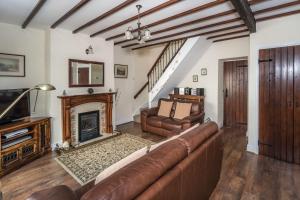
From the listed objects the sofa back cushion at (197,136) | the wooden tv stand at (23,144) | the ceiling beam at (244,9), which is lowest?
the wooden tv stand at (23,144)

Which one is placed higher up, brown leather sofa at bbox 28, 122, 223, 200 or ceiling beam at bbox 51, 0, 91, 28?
ceiling beam at bbox 51, 0, 91, 28

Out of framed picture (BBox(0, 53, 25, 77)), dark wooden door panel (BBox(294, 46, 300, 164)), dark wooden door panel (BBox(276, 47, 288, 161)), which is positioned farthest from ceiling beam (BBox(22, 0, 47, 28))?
dark wooden door panel (BBox(294, 46, 300, 164))

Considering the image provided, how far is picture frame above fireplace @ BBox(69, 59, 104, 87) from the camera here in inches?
155

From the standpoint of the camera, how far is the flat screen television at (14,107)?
2.84 meters

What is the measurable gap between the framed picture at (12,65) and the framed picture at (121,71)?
255cm

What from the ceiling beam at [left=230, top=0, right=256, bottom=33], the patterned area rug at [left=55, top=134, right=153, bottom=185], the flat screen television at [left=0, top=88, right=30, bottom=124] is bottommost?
the patterned area rug at [left=55, top=134, right=153, bottom=185]

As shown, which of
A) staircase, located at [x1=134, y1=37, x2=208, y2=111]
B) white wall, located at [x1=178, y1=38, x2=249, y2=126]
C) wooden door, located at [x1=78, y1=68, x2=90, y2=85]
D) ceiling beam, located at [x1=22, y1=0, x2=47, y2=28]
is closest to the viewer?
ceiling beam, located at [x1=22, y1=0, x2=47, y2=28]

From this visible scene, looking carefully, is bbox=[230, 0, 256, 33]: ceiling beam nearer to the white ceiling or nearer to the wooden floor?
the white ceiling

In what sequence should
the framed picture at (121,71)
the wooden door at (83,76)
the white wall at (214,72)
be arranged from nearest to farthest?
the wooden door at (83,76)
the white wall at (214,72)
the framed picture at (121,71)

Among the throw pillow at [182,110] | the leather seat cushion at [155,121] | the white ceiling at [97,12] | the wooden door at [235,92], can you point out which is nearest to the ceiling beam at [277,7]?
the white ceiling at [97,12]

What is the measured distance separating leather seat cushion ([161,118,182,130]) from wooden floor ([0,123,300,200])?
1183mm

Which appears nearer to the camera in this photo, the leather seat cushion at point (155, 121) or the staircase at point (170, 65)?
the leather seat cushion at point (155, 121)

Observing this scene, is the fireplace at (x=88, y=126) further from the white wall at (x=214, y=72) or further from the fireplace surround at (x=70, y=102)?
the white wall at (x=214, y=72)

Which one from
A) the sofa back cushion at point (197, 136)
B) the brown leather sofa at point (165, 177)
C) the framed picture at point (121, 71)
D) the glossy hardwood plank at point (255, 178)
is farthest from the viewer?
the framed picture at point (121, 71)
